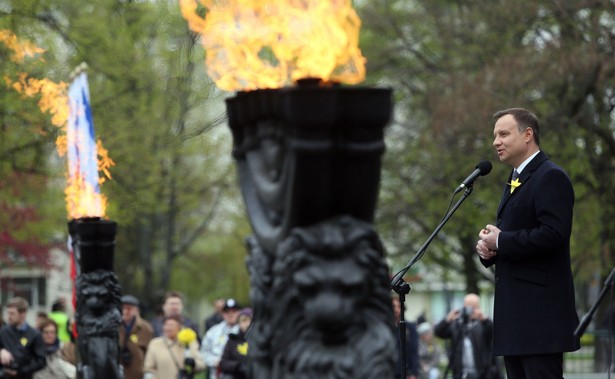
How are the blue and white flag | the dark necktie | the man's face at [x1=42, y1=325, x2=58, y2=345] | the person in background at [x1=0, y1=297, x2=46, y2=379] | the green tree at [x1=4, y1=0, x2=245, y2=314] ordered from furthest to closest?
1. the green tree at [x1=4, y1=0, x2=245, y2=314]
2. the man's face at [x1=42, y1=325, x2=58, y2=345]
3. the person in background at [x1=0, y1=297, x2=46, y2=379]
4. the blue and white flag
5. the dark necktie

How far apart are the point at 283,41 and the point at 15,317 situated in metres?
11.7

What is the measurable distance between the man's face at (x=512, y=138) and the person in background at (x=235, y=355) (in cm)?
729

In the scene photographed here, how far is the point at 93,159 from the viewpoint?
12625 mm

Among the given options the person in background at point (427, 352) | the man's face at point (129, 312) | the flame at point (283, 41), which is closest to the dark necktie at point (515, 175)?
the flame at point (283, 41)

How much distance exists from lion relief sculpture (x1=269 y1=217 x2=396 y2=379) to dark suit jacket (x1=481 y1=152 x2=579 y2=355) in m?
2.38

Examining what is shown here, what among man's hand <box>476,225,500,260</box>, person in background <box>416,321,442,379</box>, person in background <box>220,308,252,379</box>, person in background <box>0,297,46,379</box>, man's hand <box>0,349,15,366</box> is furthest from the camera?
person in background <box>416,321,442,379</box>

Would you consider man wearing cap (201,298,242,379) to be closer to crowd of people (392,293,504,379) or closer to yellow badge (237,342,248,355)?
yellow badge (237,342,248,355)

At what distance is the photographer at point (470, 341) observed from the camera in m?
15.5

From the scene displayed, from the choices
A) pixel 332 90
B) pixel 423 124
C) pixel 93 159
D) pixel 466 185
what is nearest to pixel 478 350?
pixel 93 159

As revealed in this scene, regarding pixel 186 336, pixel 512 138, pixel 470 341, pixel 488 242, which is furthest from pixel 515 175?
pixel 186 336

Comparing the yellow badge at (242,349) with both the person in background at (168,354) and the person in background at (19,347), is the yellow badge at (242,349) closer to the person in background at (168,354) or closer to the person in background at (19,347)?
the person in background at (168,354)

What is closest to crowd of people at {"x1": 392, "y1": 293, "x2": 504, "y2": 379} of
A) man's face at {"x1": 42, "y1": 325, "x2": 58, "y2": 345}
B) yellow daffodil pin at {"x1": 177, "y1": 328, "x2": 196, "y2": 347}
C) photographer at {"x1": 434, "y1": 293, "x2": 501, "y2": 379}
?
photographer at {"x1": 434, "y1": 293, "x2": 501, "y2": 379}

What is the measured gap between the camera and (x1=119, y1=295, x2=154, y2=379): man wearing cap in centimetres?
1575

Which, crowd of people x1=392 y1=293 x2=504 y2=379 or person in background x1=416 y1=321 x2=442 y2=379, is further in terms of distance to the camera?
person in background x1=416 y1=321 x2=442 y2=379
